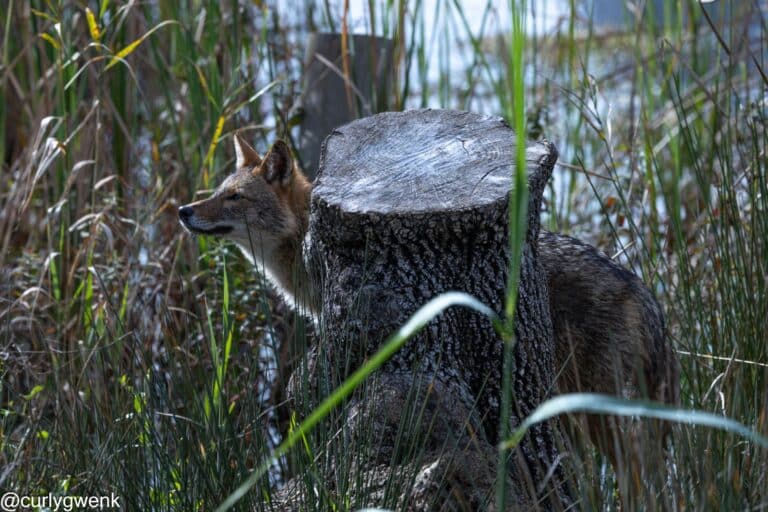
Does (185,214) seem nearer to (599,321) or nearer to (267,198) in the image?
(267,198)

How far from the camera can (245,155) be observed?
204 inches

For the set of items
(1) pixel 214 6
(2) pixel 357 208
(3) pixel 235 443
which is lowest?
(3) pixel 235 443

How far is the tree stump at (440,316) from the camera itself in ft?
9.02

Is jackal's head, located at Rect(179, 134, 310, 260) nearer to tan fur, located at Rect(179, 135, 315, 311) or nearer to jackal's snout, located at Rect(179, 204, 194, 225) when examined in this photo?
tan fur, located at Rect(179, 135, 315, 311)

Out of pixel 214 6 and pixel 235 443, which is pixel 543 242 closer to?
pixel 235 443

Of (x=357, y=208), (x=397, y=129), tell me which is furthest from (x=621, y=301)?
(x=357, y=208)

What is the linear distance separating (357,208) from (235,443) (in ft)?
2.45

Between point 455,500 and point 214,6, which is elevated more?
point 214,6

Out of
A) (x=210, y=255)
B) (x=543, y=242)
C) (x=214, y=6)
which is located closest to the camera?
(x=543, y=242)

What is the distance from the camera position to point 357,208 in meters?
2.81

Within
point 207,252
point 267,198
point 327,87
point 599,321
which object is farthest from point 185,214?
point 599,321

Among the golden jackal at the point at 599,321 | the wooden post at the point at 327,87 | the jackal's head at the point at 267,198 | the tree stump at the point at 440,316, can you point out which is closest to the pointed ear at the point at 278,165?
the jackal's head at the point at 267,198

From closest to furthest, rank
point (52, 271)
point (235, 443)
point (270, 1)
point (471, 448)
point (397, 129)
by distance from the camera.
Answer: point (235, 443) → point (471, 448) → point (397, 129) → point (52, 271) → point (270, 1)

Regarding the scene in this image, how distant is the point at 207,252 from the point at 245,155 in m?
0.79
